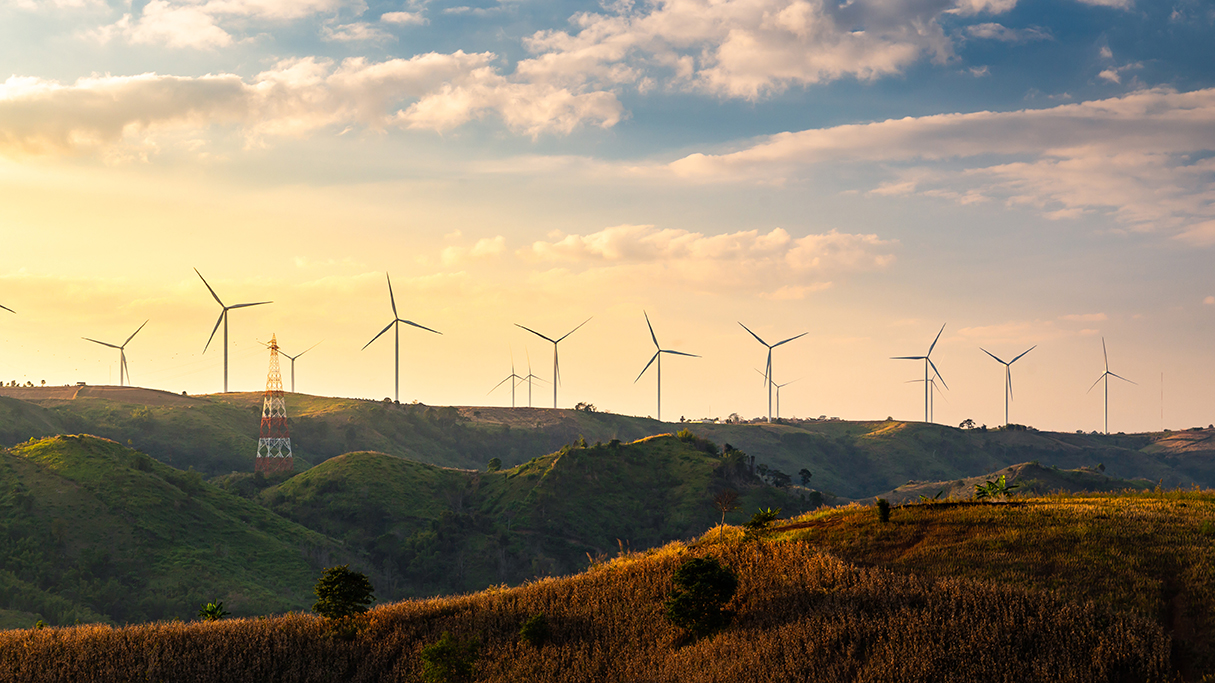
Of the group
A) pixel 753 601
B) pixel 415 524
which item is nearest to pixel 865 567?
pixel 753 601

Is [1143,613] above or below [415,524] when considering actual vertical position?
above

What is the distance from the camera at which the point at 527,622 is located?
1355 inches

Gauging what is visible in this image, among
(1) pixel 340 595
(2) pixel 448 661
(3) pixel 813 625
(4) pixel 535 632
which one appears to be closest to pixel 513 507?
(1) pixel 340 595

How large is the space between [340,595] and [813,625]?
21.0 m

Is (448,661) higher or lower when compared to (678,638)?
lower

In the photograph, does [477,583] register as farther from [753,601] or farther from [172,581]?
[753,601]

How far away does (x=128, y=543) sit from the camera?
4970 inches

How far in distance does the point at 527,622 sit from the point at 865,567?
44.3 feet

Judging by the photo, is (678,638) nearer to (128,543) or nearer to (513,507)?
(128,543)

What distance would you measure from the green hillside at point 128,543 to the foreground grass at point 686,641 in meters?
84.1

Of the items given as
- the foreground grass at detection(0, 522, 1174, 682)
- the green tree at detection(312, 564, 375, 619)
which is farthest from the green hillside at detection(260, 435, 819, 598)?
the foreground grass at detection(0, 522, 1174, 682)

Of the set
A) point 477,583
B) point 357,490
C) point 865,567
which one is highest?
point 865,567

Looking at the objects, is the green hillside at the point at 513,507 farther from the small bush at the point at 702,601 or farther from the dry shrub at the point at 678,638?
the small bush at the point at 702,601

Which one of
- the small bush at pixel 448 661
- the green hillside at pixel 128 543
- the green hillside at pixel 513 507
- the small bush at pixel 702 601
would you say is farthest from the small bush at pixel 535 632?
the green hillside at pixel 513 507
